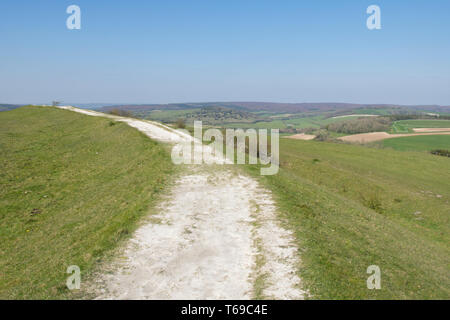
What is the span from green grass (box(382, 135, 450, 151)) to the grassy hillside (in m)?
31.5

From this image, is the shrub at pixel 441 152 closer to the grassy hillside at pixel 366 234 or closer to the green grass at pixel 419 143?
the green grass at pixel 419 143

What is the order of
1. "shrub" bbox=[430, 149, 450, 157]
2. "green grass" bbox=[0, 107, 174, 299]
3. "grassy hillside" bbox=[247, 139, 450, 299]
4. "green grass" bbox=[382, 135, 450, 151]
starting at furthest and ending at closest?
"green grass" bbox=[382, 135, 450, 151], "shrub" bbox=[430, 149, 450, 157], "green grass" bbox=[0, 107, 174, 299], "grassy hillside" bbox=[247, 139, 450, 299]

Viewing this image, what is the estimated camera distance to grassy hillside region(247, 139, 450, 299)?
7.86 meters

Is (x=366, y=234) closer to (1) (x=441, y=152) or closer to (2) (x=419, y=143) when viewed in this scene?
(1) (x=441, y=152)

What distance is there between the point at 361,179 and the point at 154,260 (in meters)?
A: 24.7

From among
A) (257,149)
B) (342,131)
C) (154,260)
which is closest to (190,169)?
(154,260)

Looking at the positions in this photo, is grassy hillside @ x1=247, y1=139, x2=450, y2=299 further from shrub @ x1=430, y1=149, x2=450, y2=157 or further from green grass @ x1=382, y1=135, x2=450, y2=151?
green grass @ x1=382, y1=135, x2=450, y2=151

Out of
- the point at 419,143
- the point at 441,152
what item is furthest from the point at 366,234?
the point at 419,143

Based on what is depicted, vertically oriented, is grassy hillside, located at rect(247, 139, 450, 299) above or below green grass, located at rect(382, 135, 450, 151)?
below

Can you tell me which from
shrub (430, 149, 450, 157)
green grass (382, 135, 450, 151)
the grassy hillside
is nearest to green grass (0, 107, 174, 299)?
the grassy hillside

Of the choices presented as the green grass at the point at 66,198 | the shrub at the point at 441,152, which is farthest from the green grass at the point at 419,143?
the green grass at the point at 66,198

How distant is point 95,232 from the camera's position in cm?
1145

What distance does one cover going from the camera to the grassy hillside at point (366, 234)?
7863mm
